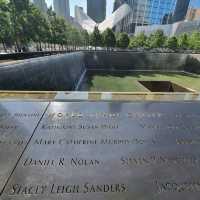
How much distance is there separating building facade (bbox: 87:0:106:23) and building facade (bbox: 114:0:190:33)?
183 ft

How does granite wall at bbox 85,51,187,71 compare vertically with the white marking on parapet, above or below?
below

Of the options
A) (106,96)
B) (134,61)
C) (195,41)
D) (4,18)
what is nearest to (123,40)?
(195,41)

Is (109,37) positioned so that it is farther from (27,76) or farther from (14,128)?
(14,128)

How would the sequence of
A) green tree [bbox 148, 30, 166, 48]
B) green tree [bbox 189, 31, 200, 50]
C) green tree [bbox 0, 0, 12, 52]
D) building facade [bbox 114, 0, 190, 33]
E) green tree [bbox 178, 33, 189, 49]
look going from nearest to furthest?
green tree [bbox 0, 0, 12, 52]
green tree [bbox 189, 31, 200, 50]
green tree [bbox 178, 33, 189, 49]
green tree [bbox 148, 30, 166, 48]
building facade [bbox 114, 0, 190, 33]

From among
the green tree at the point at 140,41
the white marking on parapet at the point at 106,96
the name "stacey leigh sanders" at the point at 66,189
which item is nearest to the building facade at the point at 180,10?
the green tree at the point at 140,41

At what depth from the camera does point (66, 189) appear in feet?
5.08

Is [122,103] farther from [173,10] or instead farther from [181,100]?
[173,10]

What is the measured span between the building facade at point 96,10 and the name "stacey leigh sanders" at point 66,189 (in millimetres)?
150463

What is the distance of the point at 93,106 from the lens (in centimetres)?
305

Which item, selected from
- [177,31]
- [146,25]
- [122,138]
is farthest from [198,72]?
[146,25]

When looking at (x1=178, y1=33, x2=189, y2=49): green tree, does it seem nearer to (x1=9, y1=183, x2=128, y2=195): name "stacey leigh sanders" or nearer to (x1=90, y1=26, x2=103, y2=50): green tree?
(x1=90, y1=26, x2=103, y2=50): green tree

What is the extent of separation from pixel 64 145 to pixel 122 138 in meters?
0.68

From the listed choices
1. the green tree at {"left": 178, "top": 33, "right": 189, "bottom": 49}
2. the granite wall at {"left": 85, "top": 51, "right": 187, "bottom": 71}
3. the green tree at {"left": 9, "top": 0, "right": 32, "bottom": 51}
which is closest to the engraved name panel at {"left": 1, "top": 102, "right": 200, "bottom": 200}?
the green tree at {"left": 9, "top": 0, "right": 32, "bottom": 51}

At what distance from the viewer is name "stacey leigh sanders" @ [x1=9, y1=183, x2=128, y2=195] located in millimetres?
1519
